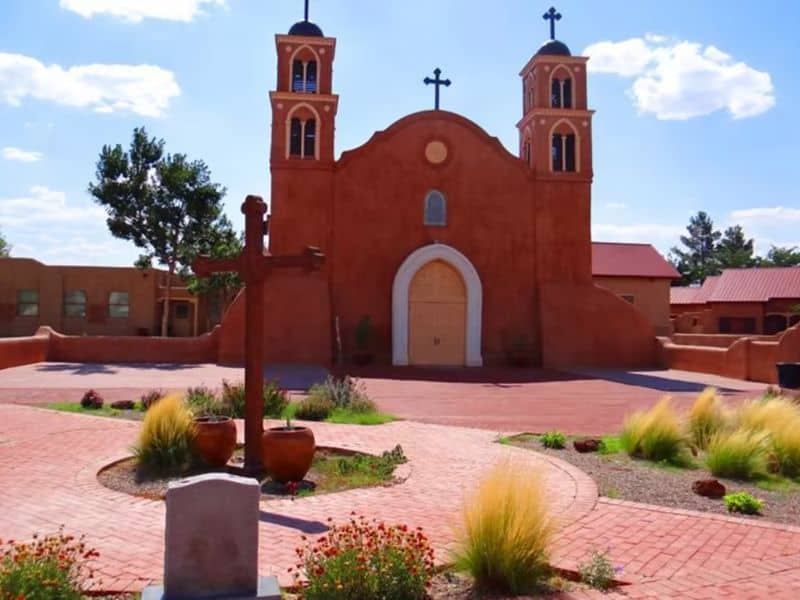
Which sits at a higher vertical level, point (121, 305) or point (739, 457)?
point (121, 305)

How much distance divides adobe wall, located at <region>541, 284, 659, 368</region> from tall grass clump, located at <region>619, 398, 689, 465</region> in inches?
628

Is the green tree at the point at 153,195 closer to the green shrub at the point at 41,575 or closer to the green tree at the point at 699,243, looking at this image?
the green shrub at the point at 41,575

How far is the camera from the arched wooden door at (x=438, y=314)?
24859 mm

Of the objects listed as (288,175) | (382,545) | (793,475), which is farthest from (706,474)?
(288,175)

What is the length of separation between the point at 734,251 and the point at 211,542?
8128 cm

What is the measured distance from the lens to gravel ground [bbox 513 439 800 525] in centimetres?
668

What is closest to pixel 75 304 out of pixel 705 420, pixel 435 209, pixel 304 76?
pixel 304 76

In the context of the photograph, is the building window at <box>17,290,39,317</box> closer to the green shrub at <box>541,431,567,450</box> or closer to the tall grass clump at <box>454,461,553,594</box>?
the green shrub at <box>541,431,567,450</box>

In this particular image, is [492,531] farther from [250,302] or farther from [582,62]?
[582,62]

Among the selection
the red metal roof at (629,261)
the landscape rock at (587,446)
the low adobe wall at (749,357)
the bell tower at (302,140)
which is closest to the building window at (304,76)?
the bell tower at (302,140)

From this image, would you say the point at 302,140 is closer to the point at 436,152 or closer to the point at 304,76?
the point at 304,76

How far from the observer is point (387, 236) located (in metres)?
25.0

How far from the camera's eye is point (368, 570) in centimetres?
393

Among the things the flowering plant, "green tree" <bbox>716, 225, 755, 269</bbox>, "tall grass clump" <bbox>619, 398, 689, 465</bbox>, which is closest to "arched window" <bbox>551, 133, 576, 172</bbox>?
"tall grass clump" <bbox>619, 398, 689, 465</bbox>
